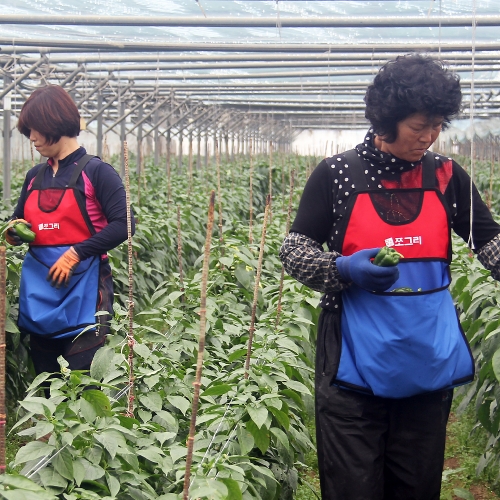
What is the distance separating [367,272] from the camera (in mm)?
2123

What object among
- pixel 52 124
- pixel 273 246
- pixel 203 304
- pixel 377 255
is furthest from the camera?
pixel 273 246

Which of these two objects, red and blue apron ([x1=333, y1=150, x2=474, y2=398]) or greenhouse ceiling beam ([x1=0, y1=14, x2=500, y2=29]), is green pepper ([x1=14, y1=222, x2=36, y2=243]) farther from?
greenhouse ceiling beam ([x1=0, y1=14, x2=500, y2=29])

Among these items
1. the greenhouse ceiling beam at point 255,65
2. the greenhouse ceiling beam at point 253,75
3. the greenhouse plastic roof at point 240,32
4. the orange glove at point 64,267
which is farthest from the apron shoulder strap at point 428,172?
the greenhouse ceiling beam at point 253,75

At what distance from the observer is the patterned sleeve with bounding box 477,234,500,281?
247cm

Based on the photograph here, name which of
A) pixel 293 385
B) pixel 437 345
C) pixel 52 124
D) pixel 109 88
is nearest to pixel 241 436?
pixel 293 385

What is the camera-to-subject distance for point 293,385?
2.88 metres

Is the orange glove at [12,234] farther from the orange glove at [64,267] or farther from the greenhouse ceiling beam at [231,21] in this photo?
the greenhouse ceiling beam at [231,21]

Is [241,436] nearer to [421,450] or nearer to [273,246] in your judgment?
[421,450]

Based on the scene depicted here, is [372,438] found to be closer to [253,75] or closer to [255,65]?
[255,65]

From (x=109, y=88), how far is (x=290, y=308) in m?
10.3

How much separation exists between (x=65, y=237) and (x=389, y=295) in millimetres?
1613

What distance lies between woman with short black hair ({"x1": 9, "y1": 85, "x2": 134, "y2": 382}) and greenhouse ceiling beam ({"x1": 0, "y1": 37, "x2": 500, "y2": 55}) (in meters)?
5.34

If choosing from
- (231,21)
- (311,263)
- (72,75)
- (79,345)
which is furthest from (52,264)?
(72,75)

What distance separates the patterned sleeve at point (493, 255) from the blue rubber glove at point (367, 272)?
46 centimetres
